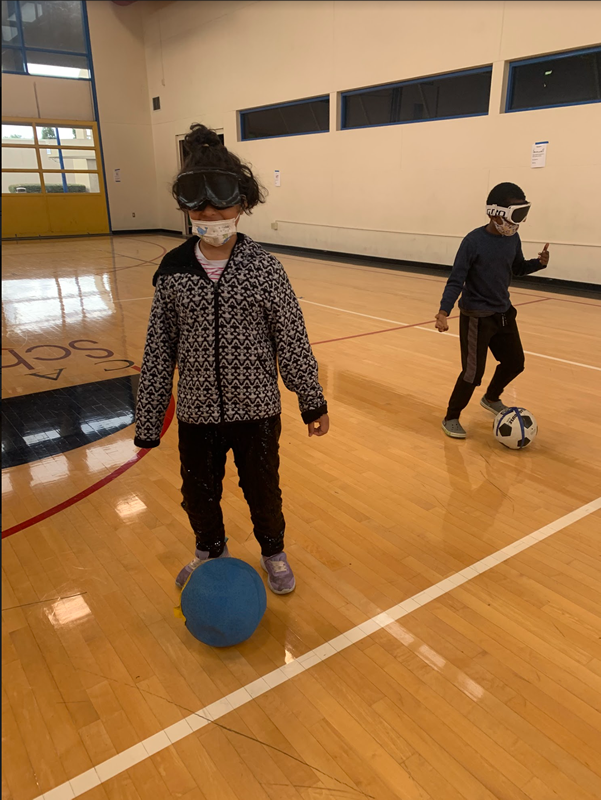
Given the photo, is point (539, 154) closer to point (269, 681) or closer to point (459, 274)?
point (459, 274)

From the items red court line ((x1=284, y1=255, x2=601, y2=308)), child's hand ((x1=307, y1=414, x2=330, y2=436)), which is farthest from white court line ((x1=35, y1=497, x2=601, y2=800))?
red court line ((x1=284, y1=255, x2=601, y2=308))

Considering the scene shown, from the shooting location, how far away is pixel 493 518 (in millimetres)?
2920

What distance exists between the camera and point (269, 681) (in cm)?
197

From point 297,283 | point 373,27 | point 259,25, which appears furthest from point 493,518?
point 259,25

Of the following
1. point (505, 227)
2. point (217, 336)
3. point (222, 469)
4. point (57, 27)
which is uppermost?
point (57, 27)

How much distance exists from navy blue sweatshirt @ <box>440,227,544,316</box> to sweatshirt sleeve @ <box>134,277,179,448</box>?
193 centimetres

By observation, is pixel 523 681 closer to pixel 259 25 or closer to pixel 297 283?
pixel 297 283

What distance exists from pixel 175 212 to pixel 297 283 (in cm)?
942

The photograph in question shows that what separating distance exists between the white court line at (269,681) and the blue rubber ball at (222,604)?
0.18 metres

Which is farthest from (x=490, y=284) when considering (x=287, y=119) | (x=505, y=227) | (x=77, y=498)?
(x=287, y=119)

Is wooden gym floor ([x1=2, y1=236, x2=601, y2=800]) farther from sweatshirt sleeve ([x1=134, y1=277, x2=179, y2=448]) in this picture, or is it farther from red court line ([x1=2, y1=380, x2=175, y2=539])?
sweatshirt sleeve ([x1=134, y1=277, x2=179, y2=448])

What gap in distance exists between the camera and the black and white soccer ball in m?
3.58

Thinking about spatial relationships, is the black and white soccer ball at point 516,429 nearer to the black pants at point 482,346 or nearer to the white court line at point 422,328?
the black pants at point 482,346

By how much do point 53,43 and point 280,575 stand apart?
693 inches
